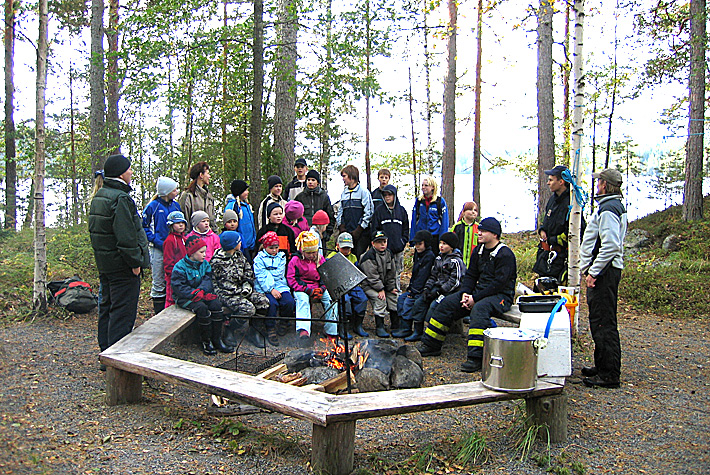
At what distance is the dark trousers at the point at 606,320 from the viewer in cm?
494

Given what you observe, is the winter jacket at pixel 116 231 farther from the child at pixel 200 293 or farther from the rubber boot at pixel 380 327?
the rubber boot at pixel 380 327

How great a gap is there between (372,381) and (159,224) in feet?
11.2

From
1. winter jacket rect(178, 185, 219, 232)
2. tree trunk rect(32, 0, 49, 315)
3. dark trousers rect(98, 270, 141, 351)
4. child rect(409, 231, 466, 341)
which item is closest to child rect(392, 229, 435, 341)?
child rect(409, 231, 466, 341)

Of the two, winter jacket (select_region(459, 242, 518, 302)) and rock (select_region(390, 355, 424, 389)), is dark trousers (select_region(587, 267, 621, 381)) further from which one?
rock (select_region(390, 355, 424, 389))

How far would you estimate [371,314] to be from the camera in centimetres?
811

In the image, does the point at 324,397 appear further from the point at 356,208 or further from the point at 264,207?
the point at 264,207

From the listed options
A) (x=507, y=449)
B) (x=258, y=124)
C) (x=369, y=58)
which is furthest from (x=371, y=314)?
(x=369, y=58)

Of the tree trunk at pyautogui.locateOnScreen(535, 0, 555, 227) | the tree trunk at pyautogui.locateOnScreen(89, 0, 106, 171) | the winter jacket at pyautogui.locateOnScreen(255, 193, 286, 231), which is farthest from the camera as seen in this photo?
the tree trunk at pyautogui.locateOnScreen(535, 0, 555, 227)

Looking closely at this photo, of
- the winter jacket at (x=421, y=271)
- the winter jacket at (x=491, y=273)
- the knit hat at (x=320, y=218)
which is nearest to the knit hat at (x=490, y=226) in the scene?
the winter jacket at (x=491, y=273)

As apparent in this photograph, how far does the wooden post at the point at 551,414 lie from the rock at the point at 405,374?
1.46 meters

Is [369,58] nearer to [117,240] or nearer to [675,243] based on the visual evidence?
[675,243]

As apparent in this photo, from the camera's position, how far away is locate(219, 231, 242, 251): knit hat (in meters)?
6.51

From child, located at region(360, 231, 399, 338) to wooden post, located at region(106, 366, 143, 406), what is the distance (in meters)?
3.43

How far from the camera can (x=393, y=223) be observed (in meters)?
7.77
